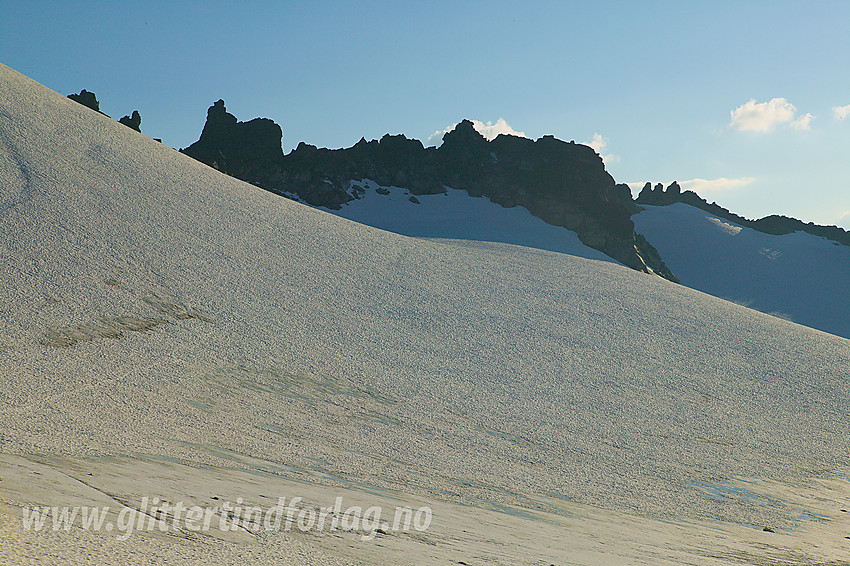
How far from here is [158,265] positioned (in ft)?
64.0

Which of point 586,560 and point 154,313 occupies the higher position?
point 154,313

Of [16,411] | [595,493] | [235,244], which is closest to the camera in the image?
[16,411]

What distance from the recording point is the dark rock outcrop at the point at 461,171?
5297 cm

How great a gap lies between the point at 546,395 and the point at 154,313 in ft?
37.3

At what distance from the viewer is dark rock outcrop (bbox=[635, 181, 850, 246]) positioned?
78.9 meters

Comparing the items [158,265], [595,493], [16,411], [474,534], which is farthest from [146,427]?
[158,265]

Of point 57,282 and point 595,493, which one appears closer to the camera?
point 595,493

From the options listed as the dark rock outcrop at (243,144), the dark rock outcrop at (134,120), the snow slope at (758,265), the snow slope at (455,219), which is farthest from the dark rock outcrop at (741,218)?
the dark rock outcrop at (134,120)

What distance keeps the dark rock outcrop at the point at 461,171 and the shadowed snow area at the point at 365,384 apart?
882 inches

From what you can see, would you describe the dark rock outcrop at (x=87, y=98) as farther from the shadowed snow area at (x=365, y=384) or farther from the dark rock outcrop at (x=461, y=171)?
the shadowed snow area at (x=365, y=384)

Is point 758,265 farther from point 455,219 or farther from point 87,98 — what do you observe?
point 87,98

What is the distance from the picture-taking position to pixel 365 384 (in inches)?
599

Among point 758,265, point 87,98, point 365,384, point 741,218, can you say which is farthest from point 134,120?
point 741,218

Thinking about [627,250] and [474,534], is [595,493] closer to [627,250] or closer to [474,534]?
[474,534]
